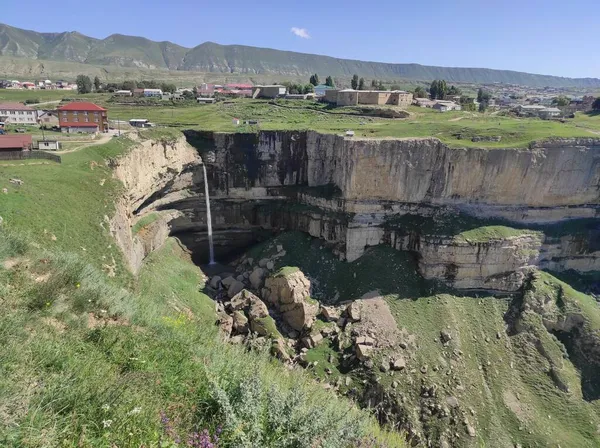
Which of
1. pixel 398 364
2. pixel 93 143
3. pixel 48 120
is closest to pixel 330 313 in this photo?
pixel 398 364

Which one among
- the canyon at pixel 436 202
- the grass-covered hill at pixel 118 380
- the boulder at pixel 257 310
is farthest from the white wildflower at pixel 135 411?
the canyon at pixel 436 202

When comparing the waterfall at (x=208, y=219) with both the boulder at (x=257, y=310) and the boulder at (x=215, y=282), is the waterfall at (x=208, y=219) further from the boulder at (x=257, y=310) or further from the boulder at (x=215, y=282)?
the boulder at (x=257, y=310)

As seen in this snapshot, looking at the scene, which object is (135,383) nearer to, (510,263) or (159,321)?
(159,321)

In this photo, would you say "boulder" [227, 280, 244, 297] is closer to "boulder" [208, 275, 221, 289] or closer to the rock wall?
"boulder" [208, 275, 221, 289]

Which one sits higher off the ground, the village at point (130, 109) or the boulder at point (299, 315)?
the village at point (130, 109)

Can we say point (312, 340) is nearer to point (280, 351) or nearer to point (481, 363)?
point (280, 351)

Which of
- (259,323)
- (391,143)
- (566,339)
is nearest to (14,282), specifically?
(259,323)
